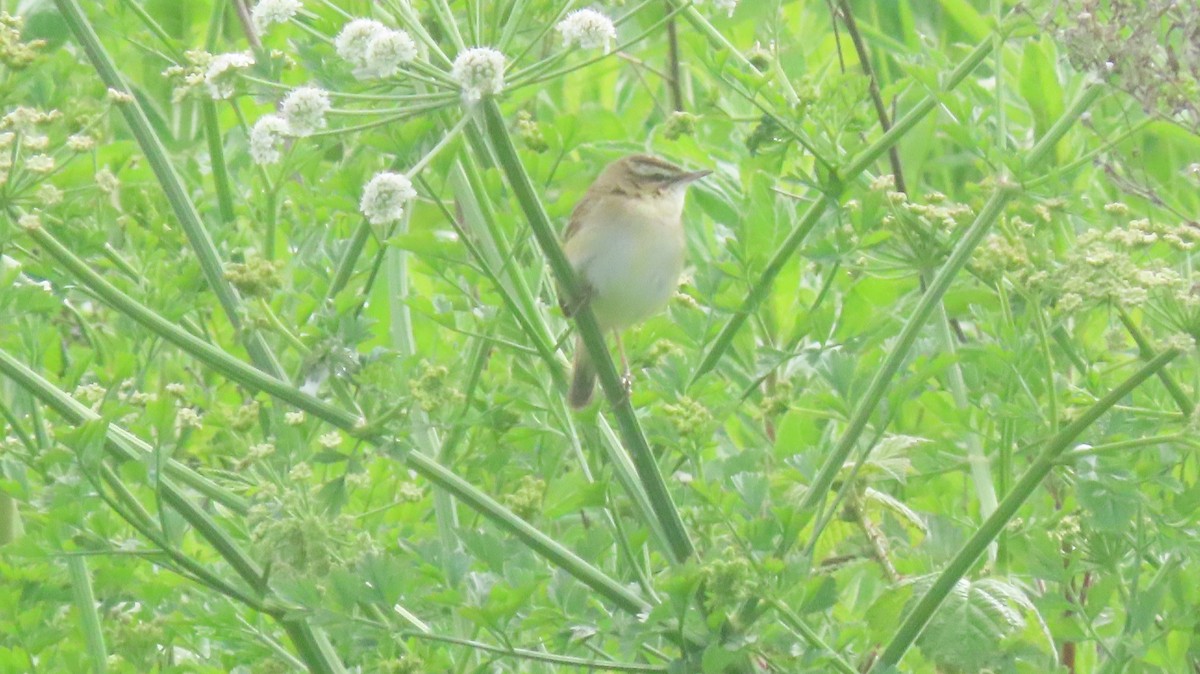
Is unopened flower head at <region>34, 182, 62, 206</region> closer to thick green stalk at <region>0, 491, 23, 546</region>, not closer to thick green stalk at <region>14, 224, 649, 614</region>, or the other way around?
thick green stalk at <region>14, 224, 649, 614</region>

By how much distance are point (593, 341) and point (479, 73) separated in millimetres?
372

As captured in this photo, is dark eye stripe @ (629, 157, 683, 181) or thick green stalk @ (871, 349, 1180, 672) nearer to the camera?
thick green stalk @ (871, 349, 1180, 672)

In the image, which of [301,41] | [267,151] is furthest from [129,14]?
[267,151]

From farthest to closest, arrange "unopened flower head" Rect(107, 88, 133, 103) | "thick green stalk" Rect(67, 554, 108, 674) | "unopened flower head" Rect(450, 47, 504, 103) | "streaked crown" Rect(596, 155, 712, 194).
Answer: "streaked crown" Rect(596, 155, 712, 194), "thick green stalk" Rect(67, 554, 108, 674), "unopened flower head" Rect(107, 88, 133, 103), "unopened flower head" Rect(450, 47, 504, 103)

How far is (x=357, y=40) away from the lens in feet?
6.09

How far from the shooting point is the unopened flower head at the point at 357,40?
6.07ft

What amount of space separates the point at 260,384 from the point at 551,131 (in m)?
0.53

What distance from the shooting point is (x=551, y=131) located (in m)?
2.19

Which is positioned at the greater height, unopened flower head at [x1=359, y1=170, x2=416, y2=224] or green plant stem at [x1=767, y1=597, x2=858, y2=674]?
unopened flower head at [x1=359, y1=170, x2=416, y2=224]

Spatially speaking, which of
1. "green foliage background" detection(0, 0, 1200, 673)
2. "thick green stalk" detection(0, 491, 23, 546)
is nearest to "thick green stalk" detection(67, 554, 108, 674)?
"green foliage background" detection(0, 0, 1200, 673)

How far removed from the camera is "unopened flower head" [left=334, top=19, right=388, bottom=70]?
185 cm

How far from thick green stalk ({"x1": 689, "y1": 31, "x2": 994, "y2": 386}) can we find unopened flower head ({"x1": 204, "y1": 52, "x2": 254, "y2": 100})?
71 cm

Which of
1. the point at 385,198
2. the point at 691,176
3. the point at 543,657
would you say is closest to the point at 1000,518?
the point at 543,657

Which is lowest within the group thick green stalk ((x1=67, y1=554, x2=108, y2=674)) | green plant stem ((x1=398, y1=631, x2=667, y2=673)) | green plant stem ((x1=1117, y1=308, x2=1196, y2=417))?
thick green stalk ((x1=67, y1=554, x2=108, y2=674))
